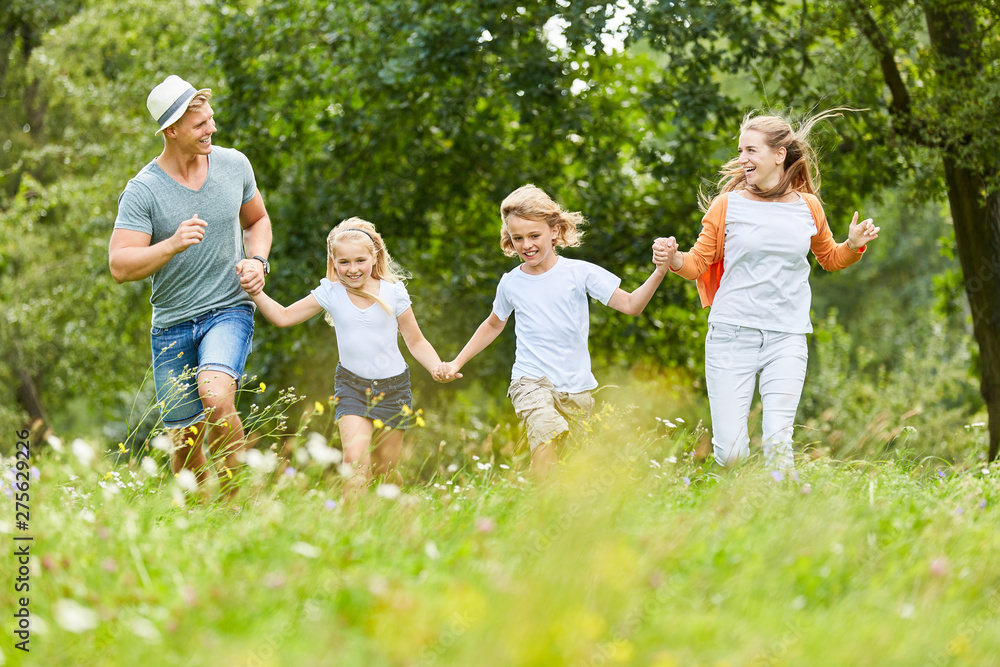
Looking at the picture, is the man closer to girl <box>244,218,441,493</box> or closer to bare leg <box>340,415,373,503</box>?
girl <box>244,218,441,493</box>

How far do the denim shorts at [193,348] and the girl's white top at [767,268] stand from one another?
2506 millimetres

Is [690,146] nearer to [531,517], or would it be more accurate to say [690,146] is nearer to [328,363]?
[328,363]

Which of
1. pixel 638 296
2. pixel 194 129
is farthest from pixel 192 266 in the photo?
pixel 638 296

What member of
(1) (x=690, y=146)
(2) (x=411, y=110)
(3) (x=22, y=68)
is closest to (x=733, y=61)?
(1) (x=690, y=146)

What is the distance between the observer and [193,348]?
4828 millimetres

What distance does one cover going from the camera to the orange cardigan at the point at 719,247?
4.76 m

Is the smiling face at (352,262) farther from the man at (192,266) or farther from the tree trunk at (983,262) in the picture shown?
the tree trunk at (983,262)

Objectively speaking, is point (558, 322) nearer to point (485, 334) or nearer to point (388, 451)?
point (485, 334)

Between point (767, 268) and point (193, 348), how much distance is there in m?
3.04

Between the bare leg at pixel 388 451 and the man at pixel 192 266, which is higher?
the man at pixel 192 266

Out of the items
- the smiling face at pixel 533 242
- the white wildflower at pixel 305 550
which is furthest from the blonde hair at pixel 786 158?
the white wildflower at pixel 305 550

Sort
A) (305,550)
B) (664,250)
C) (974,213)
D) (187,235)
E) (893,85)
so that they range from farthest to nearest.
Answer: (893,85) → (974,213) → (664,250) → (187,235) → (305,550)

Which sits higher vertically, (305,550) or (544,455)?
(305,550)

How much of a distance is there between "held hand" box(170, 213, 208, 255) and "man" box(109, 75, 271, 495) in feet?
0.38
